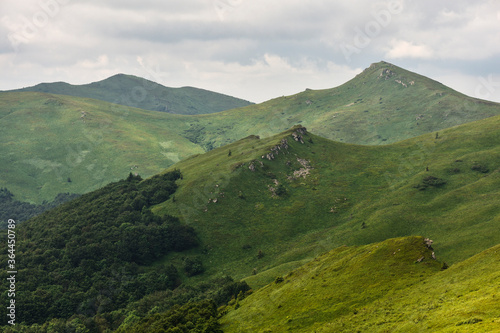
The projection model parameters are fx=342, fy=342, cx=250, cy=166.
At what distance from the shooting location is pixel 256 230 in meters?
136

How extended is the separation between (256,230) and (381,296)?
278 feet

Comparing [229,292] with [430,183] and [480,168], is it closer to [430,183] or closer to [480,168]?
[430,183]

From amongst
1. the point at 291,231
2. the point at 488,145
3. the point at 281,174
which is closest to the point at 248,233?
the point at 291,231

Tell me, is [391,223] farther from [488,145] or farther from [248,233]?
[488,145]

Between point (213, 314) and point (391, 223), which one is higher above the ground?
point (391, 223)

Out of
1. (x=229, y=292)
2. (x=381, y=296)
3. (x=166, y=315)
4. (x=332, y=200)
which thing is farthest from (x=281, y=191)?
(x=381, y=296)

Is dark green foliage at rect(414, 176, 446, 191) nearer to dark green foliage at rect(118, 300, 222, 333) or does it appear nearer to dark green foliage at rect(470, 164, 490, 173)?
dark green foliage at rect(470, 164, 490, 173)

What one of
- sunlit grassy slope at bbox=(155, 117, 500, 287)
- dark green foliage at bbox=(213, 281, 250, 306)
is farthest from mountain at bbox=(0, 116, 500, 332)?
sunlit grassy slope at bbox=(155, 117, 500, 287)

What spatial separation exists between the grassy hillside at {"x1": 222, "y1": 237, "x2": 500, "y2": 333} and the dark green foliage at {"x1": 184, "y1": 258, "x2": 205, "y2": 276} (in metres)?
45.0

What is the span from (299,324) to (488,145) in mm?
165180

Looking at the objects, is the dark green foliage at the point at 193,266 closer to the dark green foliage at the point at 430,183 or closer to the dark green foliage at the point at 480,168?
the dark green foliage at the point at 430,183

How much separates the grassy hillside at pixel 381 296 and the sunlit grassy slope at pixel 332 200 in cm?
2729

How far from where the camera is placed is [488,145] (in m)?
172

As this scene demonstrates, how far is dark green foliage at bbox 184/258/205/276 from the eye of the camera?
4692 inches
